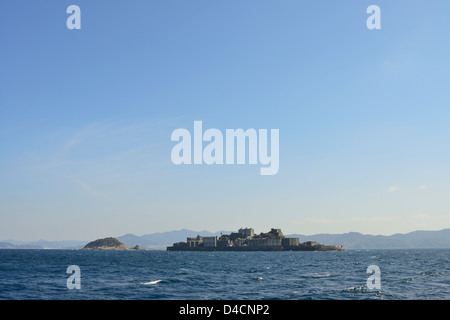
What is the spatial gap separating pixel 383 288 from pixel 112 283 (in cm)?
4295
